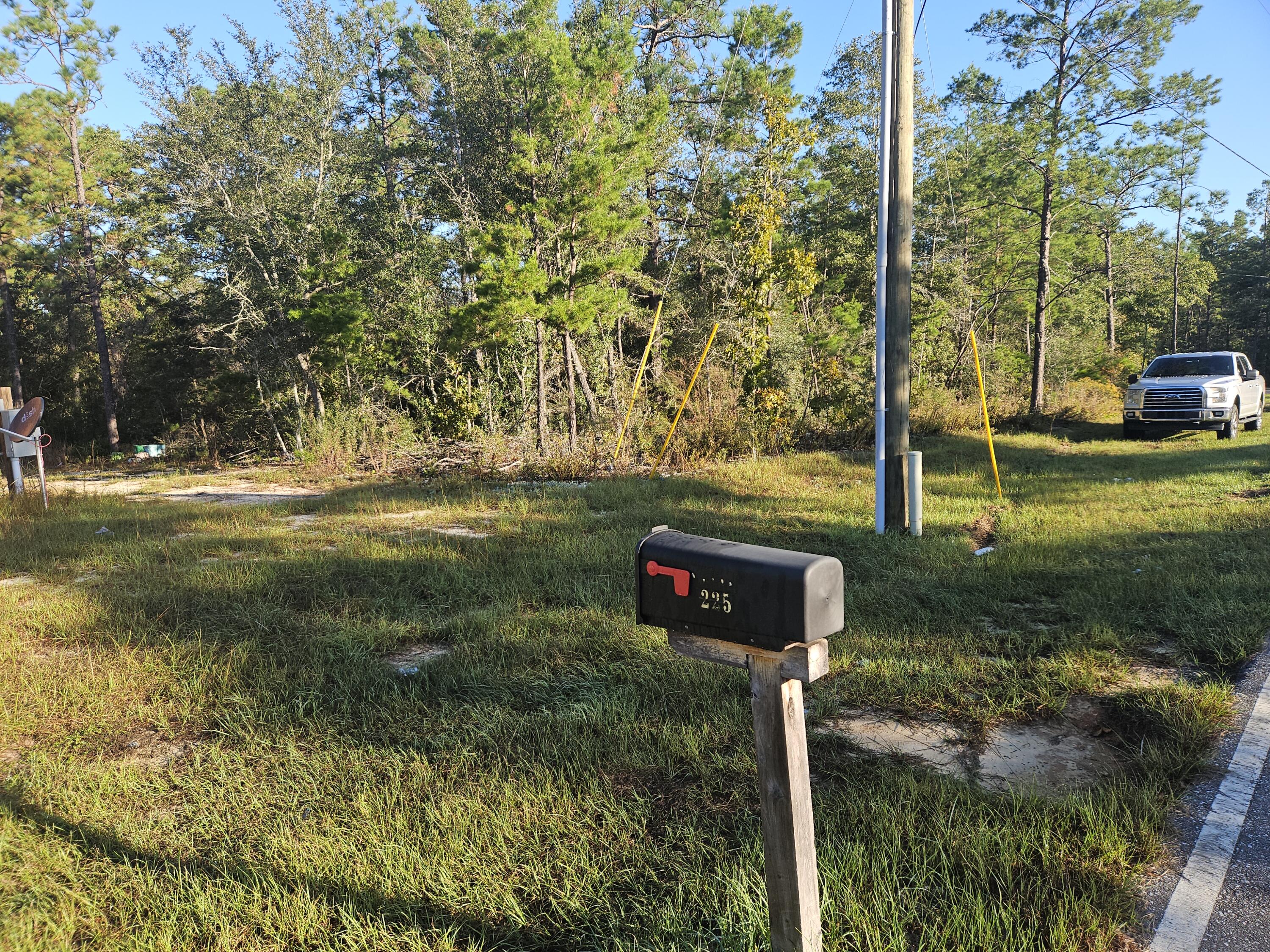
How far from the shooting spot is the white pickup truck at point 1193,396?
15.5 metres

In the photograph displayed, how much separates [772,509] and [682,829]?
6017mm

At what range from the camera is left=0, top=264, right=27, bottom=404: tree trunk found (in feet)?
83.6

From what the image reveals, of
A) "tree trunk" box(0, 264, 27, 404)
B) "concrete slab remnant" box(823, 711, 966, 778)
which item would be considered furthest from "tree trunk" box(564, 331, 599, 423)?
"tree trunk" box(0, 264, 27, 404)

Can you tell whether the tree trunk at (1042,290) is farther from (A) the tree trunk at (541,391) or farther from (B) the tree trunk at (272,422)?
(B) the tree trunk at (272,422)

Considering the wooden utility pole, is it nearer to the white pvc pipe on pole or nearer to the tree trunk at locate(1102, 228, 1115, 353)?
the white pvc pipe on pole

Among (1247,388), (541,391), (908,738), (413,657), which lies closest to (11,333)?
(541,391)

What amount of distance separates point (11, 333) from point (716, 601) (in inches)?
1297

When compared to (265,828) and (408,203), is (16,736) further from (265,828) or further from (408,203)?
(408,203)

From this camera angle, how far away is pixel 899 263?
7.72 m

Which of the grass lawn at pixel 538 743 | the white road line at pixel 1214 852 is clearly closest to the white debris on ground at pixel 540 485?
the grass lawn at pixel 538 743

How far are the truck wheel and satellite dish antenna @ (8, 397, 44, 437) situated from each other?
21.3 meters

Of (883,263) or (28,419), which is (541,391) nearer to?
(28,419)

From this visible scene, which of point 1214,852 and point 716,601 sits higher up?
point 716,601

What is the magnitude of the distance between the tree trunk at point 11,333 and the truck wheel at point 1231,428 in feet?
112
